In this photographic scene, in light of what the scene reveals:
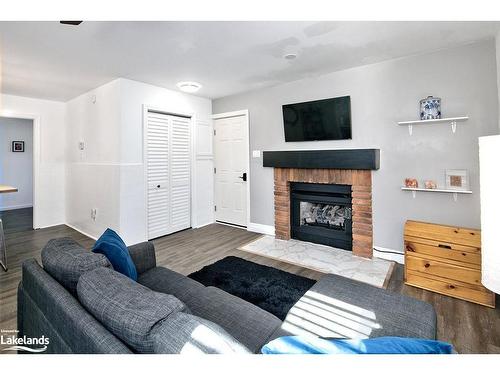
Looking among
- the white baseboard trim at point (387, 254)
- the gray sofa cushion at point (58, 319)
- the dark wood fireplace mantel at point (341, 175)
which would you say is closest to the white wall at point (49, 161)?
the dark wood fireplace mantel at point (341, 175)

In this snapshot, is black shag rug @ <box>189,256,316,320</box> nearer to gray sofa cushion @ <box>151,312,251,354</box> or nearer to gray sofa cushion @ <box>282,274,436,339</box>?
gray sofa cushion @ <box>282,274,436,339</box>

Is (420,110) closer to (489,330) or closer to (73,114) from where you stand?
(489,330)

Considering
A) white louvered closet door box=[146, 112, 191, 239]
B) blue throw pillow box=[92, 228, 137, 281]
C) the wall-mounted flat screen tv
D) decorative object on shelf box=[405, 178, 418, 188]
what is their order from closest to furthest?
blue throw pillow box=[92, 228, 137, 281], decorative object on shelf box=[405, 178, 418, 188], the wall-mounted flat screen tv, white louvered closet door box=[146, 112, 191, 239]

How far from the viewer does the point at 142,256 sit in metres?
1.98

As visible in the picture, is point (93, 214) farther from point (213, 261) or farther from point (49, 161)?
point (213, 261)

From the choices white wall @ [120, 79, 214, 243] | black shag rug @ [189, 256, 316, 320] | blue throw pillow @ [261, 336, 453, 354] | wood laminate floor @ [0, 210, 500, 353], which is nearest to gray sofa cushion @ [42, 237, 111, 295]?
blue throw pillow @ [261, 336, 453, 354]

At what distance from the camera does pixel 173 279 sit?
1.80m

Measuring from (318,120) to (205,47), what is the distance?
1743 millimetres

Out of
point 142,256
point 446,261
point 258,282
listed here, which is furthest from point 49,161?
point 446,261

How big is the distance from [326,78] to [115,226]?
355cm

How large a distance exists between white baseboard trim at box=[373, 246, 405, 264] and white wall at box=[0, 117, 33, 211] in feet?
25.7

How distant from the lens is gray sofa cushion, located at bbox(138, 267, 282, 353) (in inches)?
48.6
